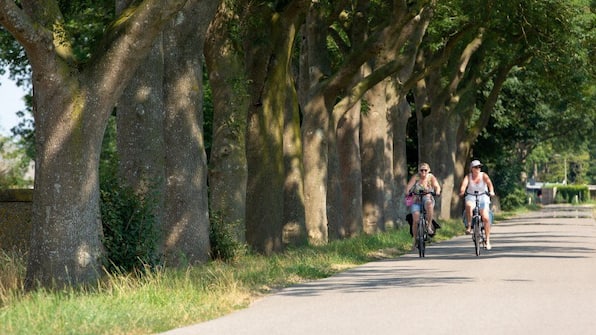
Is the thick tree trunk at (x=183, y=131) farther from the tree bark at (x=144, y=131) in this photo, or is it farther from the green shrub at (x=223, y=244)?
the tree bark at (x=144, y=131)

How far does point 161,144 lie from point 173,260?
2.17 m

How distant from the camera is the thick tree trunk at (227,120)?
2197 centimetres

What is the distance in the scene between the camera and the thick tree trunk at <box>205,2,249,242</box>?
2197cm

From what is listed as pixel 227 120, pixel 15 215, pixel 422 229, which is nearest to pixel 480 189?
pixel 422 229

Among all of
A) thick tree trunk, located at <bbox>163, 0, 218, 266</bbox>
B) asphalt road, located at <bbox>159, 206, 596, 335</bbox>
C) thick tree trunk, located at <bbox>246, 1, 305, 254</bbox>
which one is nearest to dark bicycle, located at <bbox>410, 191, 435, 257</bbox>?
asphalt road, located at <bbox>159, 206, 596, 335</bbox>

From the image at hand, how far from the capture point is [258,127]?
80.1 feet

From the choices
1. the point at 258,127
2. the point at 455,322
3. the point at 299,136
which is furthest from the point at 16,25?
the point at 299,136

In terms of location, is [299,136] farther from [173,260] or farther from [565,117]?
[565,117]

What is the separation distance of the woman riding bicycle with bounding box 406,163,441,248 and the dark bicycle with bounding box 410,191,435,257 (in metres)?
0.05

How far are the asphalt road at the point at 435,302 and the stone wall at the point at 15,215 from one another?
18.8ft

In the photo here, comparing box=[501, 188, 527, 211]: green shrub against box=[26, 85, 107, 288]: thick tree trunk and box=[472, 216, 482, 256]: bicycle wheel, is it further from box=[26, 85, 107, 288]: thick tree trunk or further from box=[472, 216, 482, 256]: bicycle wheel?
box=[26, 85, 107, 288]: thick tree trunk

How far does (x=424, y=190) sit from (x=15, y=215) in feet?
25.1

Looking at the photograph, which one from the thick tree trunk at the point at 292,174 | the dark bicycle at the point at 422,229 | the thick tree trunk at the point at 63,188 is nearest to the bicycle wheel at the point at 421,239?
the dark bicycle at the point at 422,229

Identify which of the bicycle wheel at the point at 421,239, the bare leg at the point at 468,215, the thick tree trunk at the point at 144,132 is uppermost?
the thick tree trunk at the point at 144,132
